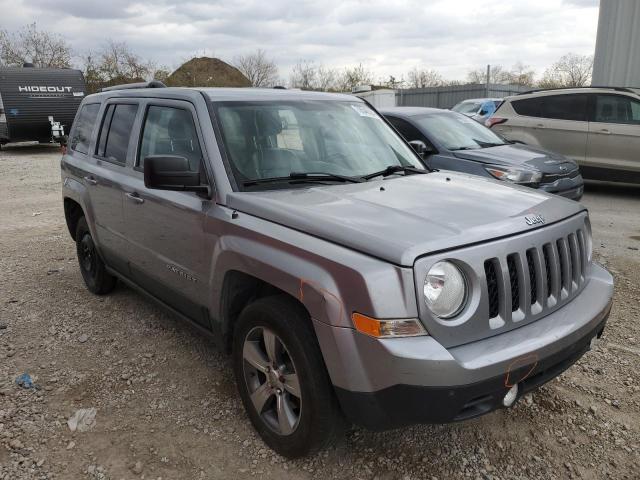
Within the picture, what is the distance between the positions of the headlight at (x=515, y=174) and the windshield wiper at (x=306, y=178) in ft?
13.1

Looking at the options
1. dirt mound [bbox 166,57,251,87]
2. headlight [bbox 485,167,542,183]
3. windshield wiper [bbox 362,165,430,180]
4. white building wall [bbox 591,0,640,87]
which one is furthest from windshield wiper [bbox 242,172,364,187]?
dirt mound [bbox 166,57,251,87]

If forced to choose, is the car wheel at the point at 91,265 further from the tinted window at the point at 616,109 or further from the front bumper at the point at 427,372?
the tinted window at the point at 616,109

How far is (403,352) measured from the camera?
2053 millimetres

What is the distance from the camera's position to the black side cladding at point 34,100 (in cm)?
1683

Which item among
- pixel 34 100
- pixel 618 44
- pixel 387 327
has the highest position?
pixel 618 44

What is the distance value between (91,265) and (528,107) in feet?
26.6

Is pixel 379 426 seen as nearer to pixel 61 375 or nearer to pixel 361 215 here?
pixel 361 215

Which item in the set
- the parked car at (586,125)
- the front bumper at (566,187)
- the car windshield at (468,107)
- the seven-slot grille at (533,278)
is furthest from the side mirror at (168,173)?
the car windshield at (468,107)

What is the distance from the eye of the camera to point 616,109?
9031 millimetres

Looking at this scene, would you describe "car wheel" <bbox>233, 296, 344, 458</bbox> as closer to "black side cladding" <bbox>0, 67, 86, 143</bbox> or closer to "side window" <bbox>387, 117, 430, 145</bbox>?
"side window" <bbox>387, 117, 430, 145</bbox>

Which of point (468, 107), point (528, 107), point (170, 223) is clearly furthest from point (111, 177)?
point (468, 107)

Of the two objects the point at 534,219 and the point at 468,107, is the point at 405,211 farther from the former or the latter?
the point at 468,107

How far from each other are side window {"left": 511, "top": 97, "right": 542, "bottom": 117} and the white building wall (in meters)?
3.25

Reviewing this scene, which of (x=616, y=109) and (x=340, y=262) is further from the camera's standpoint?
(x=616, y=109)
